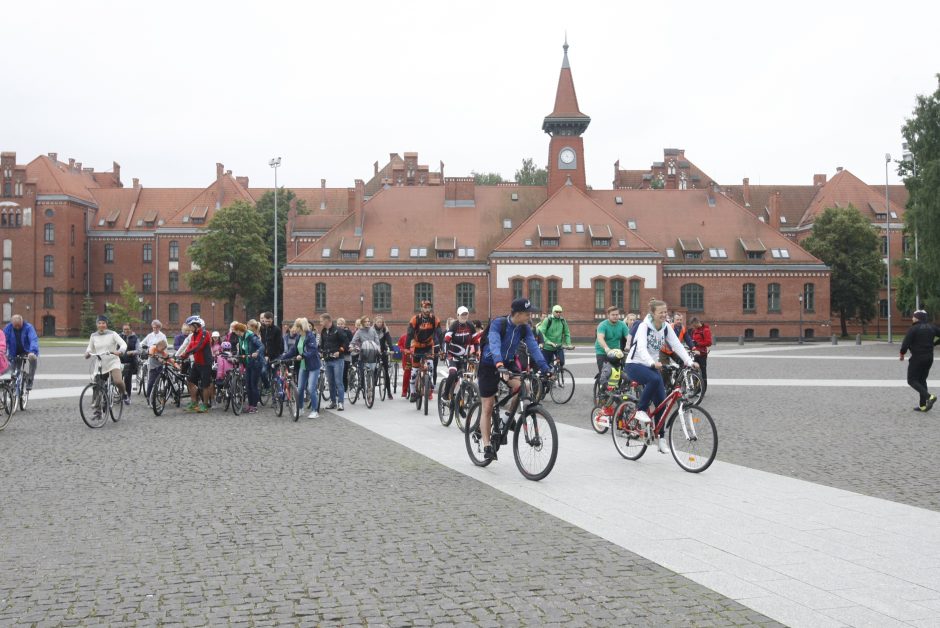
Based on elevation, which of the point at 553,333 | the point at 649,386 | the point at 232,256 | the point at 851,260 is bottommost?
the point at 649,386

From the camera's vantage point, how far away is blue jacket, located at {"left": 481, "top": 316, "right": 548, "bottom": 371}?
920 cm

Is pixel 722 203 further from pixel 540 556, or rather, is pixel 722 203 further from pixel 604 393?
pixel 540 556

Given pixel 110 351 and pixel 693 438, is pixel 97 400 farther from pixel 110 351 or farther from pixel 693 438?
pixel 693 438

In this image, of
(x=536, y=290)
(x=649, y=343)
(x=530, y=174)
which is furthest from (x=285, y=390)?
(x=530, y=174)

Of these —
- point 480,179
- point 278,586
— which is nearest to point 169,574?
point 278,586

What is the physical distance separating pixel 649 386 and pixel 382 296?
53.4 meters

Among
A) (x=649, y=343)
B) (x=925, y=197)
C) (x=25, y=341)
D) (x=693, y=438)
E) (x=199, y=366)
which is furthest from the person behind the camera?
(x=925, y=197)

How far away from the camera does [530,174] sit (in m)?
96.2

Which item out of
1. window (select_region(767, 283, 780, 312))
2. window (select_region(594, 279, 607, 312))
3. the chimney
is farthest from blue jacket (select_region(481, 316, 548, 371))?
the chimney

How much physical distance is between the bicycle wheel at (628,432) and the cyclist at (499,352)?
156 centimetres

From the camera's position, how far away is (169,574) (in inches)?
222

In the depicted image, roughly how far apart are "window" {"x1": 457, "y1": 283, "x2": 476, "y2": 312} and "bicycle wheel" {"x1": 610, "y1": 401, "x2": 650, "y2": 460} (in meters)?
52.4

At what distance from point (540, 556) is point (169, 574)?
2.45 m

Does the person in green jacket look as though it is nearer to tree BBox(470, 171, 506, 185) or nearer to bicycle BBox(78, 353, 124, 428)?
bicycle BBox(78, 353, 124, 428)
